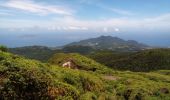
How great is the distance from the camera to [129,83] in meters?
35.1

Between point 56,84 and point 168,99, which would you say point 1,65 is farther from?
point 168,99

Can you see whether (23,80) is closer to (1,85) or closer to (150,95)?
(1,85)

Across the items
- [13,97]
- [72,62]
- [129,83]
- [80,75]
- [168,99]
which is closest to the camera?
[13,97]

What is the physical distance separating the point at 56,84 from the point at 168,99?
1338cm

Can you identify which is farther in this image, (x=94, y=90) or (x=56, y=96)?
(x=94, y=90)

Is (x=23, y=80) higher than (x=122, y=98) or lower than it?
higher

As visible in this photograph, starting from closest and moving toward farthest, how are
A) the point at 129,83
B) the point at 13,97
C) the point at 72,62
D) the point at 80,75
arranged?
1. the point at 13,97
2. the point at 80,75
3. the point at 129,83
4. the point at 72,62

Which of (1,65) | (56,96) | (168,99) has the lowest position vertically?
(168,99)

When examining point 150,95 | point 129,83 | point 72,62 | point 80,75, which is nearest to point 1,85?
point 80,75

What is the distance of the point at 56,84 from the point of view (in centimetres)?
2034

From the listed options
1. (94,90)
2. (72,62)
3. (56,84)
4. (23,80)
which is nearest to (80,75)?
(94,90)

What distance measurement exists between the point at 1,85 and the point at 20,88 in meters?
1.06

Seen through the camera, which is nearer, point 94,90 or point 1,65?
point 1,65

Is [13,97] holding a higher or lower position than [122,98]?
higher
